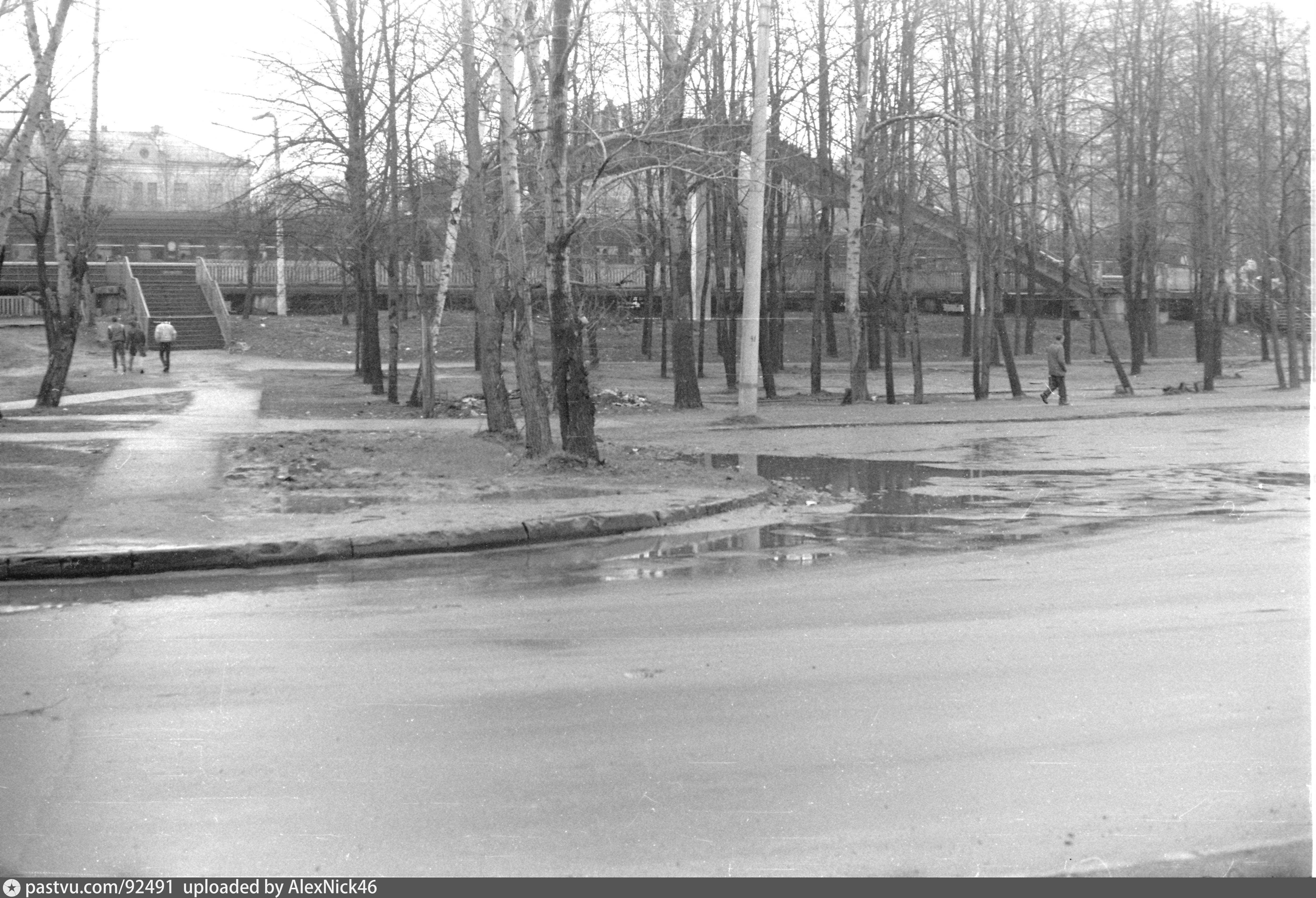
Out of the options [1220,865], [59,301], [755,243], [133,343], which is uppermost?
[755,243]

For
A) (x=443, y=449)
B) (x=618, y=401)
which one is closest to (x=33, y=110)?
(x=443, y=449)

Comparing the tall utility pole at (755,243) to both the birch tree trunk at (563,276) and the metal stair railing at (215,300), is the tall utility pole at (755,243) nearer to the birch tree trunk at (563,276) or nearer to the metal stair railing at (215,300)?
the birch tree trunk at (563,276)

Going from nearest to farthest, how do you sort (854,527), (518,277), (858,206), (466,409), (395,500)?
(854,527), (395,500), (518,277), (466,409), (858,206)

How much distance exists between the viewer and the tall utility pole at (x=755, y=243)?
25.4m

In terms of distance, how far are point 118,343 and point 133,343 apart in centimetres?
55

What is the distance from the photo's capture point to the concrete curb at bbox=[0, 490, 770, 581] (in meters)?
9.99

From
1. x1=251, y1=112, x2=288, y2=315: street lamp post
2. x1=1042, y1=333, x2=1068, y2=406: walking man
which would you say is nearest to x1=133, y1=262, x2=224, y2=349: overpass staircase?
x1=251, y1=112, x2=288, y2=315: street lamp post

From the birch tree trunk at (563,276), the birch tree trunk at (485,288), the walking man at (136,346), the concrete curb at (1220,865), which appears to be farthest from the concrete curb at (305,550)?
the walking man at (136,346)

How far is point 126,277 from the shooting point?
5472 centimetres

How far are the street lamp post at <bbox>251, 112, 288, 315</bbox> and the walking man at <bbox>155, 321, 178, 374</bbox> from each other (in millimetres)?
4049

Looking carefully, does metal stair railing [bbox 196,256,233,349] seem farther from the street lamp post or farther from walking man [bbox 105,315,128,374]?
walking man [bbox 105,315,128,374]

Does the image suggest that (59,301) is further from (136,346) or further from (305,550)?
(305,550)

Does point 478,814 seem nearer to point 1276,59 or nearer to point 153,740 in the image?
point 153,740

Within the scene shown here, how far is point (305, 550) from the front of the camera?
35.0ft
